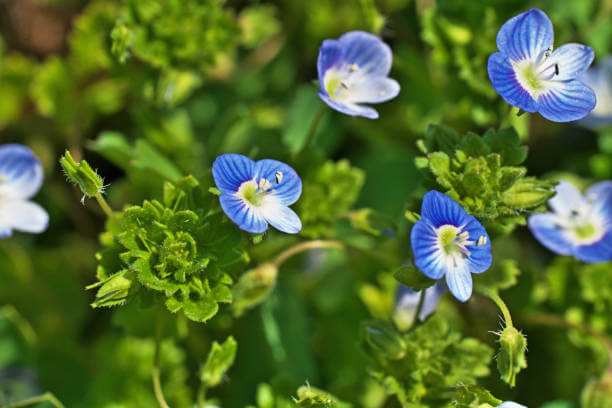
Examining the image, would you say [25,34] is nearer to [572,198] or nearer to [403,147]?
[403,147]

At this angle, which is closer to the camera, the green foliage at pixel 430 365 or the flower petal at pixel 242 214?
the flower petal at pixel 242 214

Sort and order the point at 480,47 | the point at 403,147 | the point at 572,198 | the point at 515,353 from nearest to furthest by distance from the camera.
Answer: the point at 515,353, the point at 572,198, the point at 480,47, the point at 403,147

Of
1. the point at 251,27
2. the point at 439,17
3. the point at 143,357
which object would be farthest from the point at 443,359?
the point at 251,27

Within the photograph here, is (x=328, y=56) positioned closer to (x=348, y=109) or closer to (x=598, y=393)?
(x=348, y=109)

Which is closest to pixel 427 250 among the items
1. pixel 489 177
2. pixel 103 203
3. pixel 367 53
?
pixel 489 177

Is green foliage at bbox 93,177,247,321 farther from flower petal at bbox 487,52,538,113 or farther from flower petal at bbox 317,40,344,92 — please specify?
flower petal at bbox 487,52,538,113

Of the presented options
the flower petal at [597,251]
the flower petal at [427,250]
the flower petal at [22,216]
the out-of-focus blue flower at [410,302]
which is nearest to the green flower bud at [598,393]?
the flower petal at [597,251]

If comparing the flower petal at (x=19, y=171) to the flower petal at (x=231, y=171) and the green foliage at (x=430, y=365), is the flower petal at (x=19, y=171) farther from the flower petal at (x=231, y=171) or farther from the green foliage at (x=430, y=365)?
the green foliage at (x=430, y=365)
